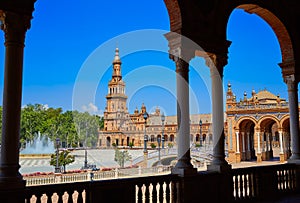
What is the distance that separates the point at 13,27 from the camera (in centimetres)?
Result: 485

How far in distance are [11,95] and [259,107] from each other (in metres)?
35.3

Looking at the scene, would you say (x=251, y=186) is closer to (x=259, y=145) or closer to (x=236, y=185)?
(x=236, y=185)

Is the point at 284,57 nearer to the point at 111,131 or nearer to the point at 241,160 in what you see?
the point at 241,160

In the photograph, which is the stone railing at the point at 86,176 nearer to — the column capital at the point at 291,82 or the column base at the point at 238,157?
the column base at the point at 238,157

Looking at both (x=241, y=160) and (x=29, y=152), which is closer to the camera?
(x=241, y=160)

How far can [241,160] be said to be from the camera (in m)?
37.7

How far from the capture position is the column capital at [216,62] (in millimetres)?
7570

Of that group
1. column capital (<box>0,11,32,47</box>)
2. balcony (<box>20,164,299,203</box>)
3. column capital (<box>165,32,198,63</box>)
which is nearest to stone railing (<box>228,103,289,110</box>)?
balcony (<box>20,164,299,203</box>)

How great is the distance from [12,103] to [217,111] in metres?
4.65

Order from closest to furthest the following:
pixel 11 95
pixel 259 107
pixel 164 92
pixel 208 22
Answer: pixel 11 95 → pixel 208 22 → pixel 164 92 → pixel 259 107

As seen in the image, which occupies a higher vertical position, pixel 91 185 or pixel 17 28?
pixel 17 28

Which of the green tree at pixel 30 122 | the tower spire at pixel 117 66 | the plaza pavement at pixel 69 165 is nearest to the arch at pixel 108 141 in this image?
the plaza pavement at pixel 69 165

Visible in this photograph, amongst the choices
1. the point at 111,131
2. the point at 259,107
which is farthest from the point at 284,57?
the point at 111,131

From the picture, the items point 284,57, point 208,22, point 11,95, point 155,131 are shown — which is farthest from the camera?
point 155,131
